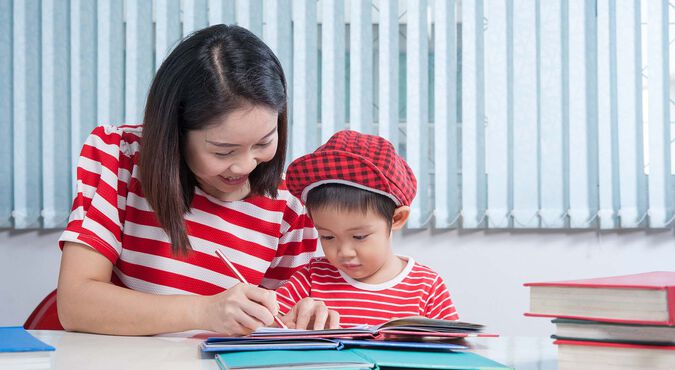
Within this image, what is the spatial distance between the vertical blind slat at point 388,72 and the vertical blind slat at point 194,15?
1.93 feet

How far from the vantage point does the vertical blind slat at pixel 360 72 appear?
8.02 feet

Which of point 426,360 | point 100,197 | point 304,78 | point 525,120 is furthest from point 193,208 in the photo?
point 525,120

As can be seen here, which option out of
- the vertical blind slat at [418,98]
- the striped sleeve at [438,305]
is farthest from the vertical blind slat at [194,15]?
the striped sleeve at [438,305]

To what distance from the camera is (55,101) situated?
8.30 ft

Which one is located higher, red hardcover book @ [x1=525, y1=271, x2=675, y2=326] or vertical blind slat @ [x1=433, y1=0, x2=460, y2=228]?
vertical blind slat @ [x1=433, y1=0, x2=460, y2=228]

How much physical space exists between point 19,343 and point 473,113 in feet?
5.63

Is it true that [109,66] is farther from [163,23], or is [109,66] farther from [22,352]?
[22,352]

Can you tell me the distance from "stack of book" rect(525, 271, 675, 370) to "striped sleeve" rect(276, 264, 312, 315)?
66cm

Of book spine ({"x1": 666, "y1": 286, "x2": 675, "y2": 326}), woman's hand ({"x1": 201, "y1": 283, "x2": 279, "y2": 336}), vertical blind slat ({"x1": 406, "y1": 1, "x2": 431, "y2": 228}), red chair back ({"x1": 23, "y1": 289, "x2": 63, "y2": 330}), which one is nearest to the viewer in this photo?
book spine ({"x1": 666, "y1": 286, "x2": 675, "y2": 326})

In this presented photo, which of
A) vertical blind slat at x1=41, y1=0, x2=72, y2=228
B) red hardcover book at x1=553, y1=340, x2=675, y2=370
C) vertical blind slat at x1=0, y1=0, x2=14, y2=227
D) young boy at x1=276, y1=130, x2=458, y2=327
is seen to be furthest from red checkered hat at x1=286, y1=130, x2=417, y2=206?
vertical blind slat at x1=0, y1=0, x2=14, y2=227

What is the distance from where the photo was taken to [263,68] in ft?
4.39

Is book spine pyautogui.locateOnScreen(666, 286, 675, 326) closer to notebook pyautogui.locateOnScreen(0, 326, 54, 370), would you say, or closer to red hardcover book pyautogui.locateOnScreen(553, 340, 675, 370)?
red hardcover book pyautogui.locateOnScreen(553, 340, 675, 370)

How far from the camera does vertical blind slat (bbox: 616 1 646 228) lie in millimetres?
2348

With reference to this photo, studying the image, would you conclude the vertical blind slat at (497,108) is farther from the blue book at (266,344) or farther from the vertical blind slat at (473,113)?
the blue book at (266,344)
